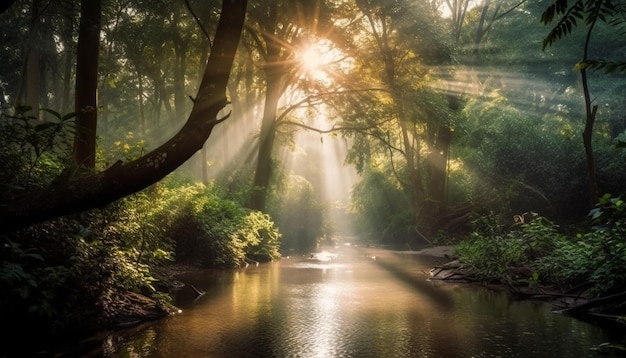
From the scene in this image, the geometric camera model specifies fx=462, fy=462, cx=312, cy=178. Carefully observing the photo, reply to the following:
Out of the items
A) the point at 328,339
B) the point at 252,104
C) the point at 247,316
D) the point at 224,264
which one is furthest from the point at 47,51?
the point at 328,339

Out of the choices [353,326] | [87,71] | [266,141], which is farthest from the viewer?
[266,141]

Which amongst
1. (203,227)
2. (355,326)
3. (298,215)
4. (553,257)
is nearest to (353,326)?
(355,326)

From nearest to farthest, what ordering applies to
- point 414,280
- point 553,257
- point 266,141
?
point 553,257, point 414,280, point 266,141

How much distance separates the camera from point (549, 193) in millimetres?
25344

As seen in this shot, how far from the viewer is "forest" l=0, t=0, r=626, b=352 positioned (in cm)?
675

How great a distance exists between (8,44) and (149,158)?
2947cm

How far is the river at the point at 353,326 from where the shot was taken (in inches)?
291

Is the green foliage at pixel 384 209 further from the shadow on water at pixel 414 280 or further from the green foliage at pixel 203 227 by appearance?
the green foliage at pixel 203 227

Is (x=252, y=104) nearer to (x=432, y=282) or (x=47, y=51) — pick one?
(x=47, y=51)

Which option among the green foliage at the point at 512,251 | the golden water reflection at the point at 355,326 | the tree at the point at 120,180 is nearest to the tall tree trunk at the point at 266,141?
the golden water reflection at the point at 355,326

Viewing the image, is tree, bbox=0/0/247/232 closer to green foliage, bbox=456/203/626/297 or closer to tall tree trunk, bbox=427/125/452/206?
green foliage, bbox=456/203/626/297

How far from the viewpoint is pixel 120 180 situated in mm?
4453

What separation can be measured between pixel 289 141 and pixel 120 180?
27797 millimetres

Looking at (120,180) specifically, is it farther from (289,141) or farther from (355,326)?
(289,141)
